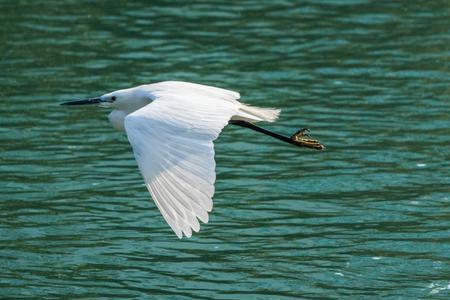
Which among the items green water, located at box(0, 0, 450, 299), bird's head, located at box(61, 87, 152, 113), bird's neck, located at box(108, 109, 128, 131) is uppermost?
bird's head, located at box(61, 87, 152, 113)

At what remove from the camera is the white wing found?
280 inches

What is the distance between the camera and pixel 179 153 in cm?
748

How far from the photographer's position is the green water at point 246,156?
9797mm

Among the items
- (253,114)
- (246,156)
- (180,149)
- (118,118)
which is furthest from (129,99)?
(246,156)

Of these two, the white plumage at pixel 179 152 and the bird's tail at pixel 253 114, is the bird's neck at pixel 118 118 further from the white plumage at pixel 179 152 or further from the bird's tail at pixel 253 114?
the white plumage at pixel 179 152

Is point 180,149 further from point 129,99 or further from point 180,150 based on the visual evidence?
point 129,99

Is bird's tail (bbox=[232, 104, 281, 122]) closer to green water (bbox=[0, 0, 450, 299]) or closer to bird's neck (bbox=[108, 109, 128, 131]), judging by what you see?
bird's neck (bbox=[108, 109, 128, 131])

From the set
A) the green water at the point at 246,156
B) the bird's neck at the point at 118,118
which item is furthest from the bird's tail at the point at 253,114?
the green water at the point at 246,156

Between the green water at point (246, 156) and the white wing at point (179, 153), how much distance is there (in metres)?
1.76

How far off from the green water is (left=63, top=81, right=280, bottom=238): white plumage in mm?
1610

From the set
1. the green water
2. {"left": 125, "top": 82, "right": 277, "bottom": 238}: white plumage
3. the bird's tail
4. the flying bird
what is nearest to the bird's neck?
the flying bird

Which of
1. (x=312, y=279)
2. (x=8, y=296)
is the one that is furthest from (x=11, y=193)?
(x=312, y=279)

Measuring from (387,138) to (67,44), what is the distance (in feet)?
16.5

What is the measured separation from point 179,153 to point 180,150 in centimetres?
4
